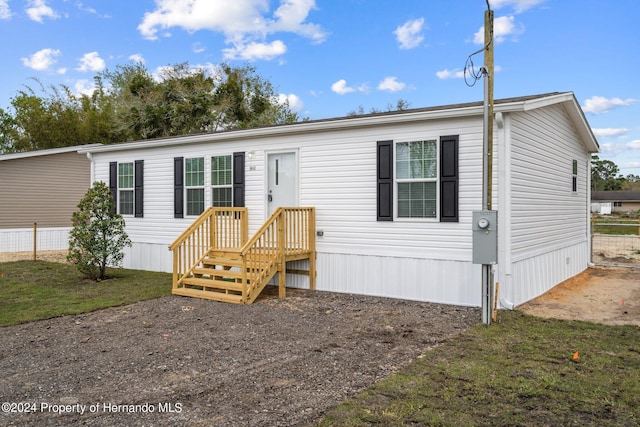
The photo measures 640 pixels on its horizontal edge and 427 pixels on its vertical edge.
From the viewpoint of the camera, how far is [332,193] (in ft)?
28.4

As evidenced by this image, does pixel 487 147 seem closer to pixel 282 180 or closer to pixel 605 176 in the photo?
pixel 282 180

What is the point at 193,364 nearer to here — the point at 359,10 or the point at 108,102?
the point at 359,10

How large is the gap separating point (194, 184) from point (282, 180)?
2277 millimetres

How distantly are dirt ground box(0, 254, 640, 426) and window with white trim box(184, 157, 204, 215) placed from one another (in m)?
2.82

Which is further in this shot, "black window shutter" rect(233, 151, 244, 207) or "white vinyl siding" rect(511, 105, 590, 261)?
"black window shutter" rect(233, 151, 244, 207)

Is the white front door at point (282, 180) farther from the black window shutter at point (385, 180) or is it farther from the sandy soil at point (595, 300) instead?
the sandy soil at point (595, 300)

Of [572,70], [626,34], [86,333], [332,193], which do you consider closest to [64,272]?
[86,333]

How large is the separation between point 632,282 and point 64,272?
39.3 ft

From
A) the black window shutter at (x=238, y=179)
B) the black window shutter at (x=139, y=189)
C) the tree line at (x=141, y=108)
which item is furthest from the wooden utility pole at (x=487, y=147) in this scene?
the tree line at (x=141, y=108)

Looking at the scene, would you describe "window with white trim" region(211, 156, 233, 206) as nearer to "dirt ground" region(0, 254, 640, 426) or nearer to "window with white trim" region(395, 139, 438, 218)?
"dirt ground" region(0, 254, 640, 426)

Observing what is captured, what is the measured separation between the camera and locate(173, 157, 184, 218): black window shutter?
10.6 metres

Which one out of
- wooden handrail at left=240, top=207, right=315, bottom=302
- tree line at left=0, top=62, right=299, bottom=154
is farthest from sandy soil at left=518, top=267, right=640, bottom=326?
tree line at left=0, top=62, right=299, bottom=154

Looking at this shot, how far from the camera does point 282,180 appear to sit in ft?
30.5

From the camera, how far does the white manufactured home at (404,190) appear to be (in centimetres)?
735
